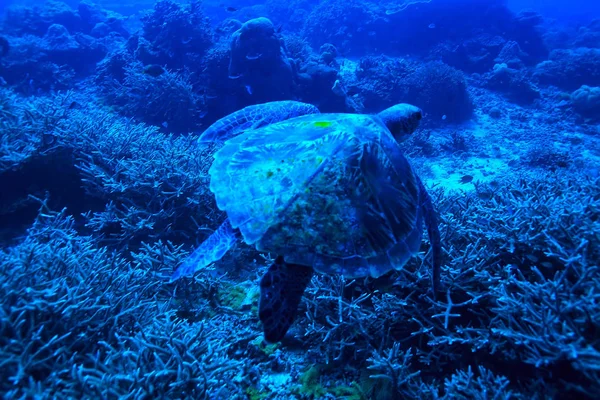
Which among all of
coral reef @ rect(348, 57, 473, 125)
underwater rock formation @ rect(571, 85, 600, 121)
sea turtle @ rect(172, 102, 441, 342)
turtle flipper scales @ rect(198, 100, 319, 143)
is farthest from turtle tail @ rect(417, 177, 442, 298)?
underwater rock formation @ rect(571, 85, 600, 121)

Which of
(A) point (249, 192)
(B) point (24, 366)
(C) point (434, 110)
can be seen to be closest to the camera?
(B) point (24, 366)

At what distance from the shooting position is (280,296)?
2135 mm

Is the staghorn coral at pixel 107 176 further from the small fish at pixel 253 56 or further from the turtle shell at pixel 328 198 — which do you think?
the small fish at pixel 253 56

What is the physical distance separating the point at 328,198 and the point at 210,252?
0.99m

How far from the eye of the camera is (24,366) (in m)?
1.84

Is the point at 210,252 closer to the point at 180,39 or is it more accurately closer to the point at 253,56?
the point at 253,56

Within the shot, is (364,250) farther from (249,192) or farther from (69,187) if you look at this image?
(69,187)

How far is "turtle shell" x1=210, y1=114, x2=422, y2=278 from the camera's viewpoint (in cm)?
215

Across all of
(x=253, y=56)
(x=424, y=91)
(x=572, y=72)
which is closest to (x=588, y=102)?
(x=572, y=72)

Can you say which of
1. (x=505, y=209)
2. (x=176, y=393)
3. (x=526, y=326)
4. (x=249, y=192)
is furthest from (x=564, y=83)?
(x=176, y=393)

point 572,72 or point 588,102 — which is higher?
point 588,102

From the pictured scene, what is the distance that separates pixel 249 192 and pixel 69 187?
3.60 meters

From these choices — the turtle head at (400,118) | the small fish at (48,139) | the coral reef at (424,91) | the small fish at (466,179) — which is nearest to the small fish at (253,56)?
the coral reef at (424,91)

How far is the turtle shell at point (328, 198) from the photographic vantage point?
215 cm
